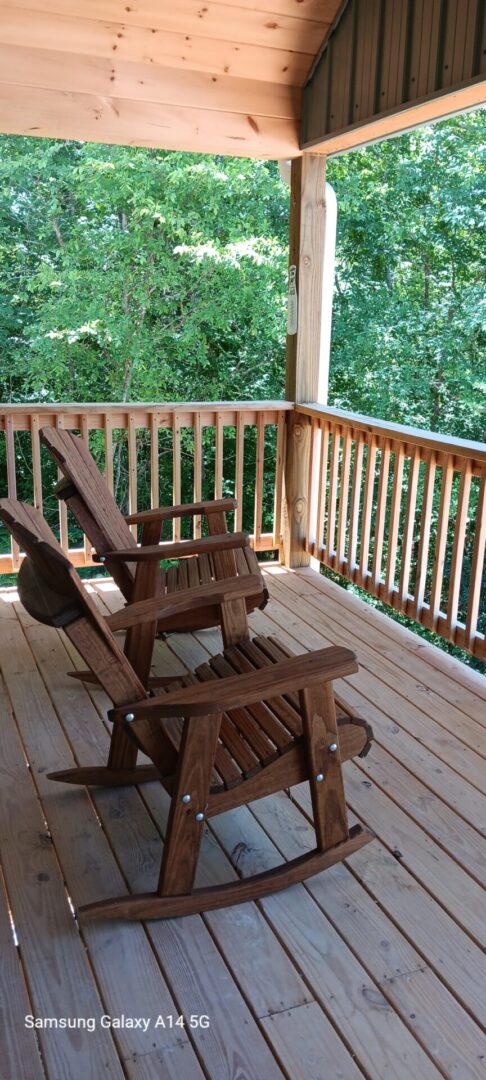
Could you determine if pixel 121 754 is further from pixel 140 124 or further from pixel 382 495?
pixel 140 124

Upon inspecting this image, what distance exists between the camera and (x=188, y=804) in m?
1.89

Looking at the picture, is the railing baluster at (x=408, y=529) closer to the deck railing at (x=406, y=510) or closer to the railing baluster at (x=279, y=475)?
the deck railing at (x=406, y=510)

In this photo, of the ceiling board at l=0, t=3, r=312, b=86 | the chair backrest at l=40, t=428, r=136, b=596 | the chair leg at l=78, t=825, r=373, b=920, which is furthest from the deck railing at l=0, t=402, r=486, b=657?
the ceiling board at l=0, t=3, r=312, b=86

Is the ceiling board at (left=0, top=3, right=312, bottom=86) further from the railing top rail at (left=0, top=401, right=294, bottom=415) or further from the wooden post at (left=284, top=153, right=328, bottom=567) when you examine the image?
the railing top rail at (left=0, top=401, right=294, bottom=415)

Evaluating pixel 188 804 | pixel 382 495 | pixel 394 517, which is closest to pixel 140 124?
pixel 382 495

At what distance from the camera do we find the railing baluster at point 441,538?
348 cm

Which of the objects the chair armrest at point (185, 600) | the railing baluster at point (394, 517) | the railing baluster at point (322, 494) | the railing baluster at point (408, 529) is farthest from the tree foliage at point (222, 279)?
the chair armrest at point (185, 600)

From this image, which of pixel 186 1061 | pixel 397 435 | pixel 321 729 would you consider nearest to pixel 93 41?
pixel 397 435

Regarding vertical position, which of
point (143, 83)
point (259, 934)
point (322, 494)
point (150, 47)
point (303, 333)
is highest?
point (150, 47)

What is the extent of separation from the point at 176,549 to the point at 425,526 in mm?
1141

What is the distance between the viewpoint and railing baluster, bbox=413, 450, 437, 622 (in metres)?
3.57

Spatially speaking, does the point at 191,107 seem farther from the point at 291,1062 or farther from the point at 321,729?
the point at 291,1062

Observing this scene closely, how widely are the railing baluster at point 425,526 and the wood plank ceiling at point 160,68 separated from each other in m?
1.90

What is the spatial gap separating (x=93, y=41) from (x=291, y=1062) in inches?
153
